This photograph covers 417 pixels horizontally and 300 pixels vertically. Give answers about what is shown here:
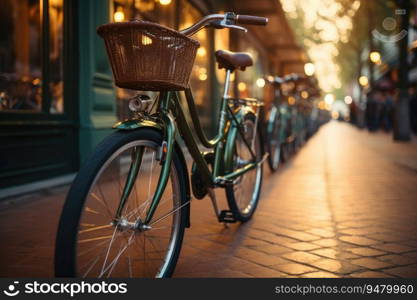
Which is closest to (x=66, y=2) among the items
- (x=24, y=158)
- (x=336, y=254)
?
(x=24, y=158)

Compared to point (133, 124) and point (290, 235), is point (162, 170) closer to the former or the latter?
point (133, 124)

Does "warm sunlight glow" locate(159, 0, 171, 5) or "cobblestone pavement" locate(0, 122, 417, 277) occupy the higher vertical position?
"warm sunlight glow" locate(159, 0, 171, 5)

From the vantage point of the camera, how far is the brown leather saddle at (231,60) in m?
3.66

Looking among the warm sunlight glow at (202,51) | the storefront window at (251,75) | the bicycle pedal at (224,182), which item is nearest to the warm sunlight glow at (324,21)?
the storefront window at (251,75)

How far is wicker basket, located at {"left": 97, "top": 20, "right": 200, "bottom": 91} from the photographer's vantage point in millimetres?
2279

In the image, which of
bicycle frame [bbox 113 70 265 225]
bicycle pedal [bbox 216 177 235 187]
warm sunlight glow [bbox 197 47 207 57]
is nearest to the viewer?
bicycle frame [bbox 113 70 265 225]

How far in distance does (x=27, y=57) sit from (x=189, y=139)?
6.32m

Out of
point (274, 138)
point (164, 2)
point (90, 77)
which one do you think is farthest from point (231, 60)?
point (164, 2)

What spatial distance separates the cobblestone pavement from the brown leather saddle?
3.96 feet

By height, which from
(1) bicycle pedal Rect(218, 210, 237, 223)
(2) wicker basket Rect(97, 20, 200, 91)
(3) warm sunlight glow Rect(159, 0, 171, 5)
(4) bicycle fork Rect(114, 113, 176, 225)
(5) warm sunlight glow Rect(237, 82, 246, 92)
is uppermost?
(3) warm sunlight glow Rect(159, 0, 171, 5)

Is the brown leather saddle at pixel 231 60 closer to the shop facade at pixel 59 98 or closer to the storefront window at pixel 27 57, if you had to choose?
the shop facade at pixel 59 98

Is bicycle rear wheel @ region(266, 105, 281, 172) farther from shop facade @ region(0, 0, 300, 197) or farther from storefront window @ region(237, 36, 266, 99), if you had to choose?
storefront window @ region(237, 36, 266, 99)

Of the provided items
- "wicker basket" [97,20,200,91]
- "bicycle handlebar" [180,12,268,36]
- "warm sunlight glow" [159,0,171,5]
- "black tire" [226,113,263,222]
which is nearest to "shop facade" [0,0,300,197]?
"warm sunlight glow" [159,0,171,5]

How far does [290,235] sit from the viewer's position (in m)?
3.82
